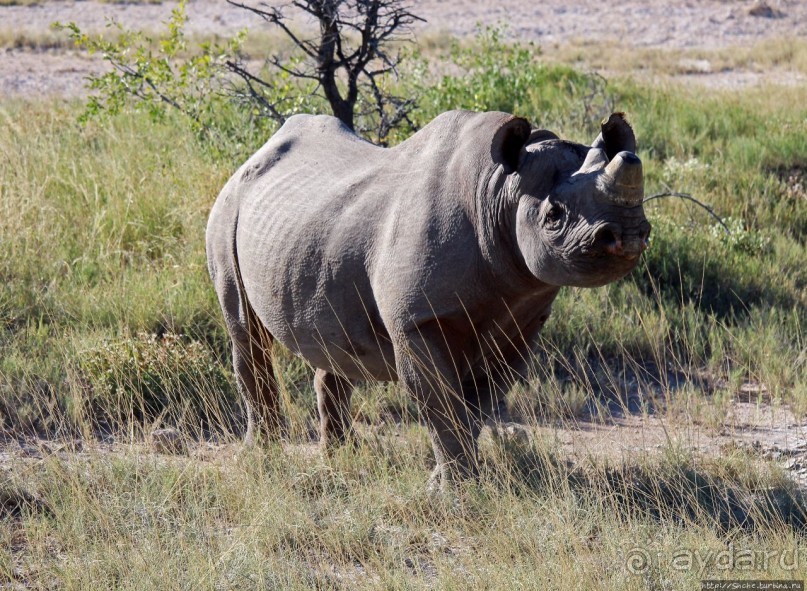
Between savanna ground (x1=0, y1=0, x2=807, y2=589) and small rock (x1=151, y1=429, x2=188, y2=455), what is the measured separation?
0.08 feet

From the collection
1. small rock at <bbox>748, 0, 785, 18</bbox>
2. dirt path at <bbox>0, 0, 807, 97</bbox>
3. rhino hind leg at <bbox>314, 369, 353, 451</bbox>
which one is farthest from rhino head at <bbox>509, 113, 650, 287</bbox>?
small rock at <bbox>748, 0, 785, 18</bbox>

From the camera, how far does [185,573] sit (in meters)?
4.50

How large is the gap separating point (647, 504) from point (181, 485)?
2.18m

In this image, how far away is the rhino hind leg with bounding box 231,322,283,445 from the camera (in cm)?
600

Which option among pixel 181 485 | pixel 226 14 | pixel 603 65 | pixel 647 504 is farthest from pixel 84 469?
pixel 226 14

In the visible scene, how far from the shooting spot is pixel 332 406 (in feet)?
19.9

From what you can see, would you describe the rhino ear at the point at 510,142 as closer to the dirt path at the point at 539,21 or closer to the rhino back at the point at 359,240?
the rhino back at the point at 359,240

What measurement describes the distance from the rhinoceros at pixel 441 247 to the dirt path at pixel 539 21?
490 inches

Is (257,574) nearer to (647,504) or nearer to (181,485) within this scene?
(181,485)

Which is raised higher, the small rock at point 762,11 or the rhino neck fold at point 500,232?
the small rock at point 762,11

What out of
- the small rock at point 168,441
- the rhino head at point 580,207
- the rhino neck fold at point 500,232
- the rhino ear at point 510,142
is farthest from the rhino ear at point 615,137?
the small rock at point 168,441

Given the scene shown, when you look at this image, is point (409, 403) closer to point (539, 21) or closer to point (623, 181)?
point (623, 181)

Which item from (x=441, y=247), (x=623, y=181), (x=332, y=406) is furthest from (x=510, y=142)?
(x=332, y=406)

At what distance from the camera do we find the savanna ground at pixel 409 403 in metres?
4.70
